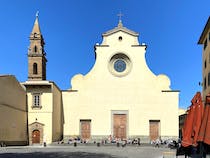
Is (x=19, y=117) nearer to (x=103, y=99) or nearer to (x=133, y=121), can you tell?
(x=103, y=99)

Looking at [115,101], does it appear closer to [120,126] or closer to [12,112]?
[120,126]

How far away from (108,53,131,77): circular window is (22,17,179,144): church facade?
0.14 m

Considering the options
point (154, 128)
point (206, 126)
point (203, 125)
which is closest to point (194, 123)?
point (203, 125)

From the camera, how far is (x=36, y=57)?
4819cm

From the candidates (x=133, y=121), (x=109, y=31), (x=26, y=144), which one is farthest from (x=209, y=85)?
(x=26, y=144)

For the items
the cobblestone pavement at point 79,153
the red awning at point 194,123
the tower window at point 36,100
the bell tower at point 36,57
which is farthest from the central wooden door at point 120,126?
the red awning at point 194,123

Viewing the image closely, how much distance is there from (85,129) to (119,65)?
9.83 metres

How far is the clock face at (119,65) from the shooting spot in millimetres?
50625

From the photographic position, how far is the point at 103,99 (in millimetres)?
49625

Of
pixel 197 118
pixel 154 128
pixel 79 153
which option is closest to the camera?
pixel 197 118

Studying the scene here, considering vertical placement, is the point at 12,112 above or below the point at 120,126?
above

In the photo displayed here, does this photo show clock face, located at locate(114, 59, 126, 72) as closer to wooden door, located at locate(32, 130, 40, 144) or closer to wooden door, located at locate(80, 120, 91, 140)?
wooden door, located at locate(80, 120, 91, 140)

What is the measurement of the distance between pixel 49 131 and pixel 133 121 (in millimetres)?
11441

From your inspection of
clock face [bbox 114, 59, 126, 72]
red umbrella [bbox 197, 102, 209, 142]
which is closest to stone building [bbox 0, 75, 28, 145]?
clock face [bbox 114, 59, 126, 72]
